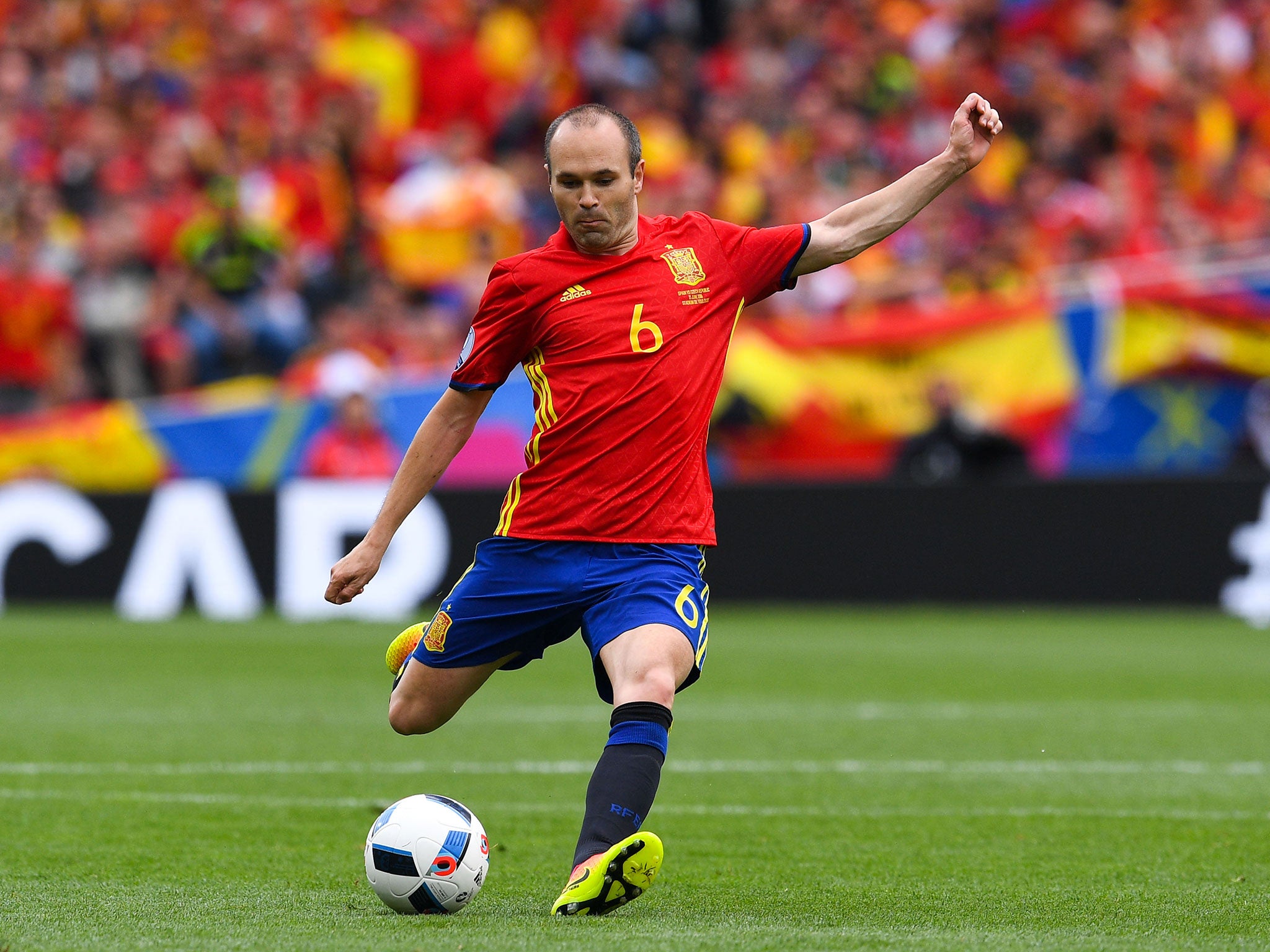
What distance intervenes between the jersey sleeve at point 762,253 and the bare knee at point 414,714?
1476 mm

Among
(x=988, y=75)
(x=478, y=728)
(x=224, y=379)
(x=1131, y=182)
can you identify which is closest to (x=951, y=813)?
(x=478, y=728)

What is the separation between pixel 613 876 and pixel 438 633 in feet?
3.41

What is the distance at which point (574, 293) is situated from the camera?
17.4 feet

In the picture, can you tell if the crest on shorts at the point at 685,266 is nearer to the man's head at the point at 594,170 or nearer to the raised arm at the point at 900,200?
the man's head at the point at 594,170

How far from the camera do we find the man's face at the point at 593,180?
508 cm

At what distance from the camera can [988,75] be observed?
19.8 m

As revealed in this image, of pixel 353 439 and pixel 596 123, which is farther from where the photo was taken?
pixel 353 439

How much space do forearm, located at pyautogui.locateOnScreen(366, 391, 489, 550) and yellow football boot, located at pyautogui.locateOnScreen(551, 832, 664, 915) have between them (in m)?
1.13

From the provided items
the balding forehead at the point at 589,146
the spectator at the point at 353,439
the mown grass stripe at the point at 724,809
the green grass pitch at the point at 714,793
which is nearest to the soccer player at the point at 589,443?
the balding forehead at the point at 589,146

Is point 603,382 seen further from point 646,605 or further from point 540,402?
point 646,605

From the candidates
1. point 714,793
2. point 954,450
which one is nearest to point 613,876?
point 714,793

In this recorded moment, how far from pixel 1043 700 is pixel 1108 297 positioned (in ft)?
21.2

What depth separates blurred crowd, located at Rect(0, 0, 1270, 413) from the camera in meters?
16.5

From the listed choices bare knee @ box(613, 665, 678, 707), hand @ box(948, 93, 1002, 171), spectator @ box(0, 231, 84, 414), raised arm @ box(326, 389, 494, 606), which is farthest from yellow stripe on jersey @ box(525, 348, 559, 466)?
spectator @ box(0, 231, 84, 414)
